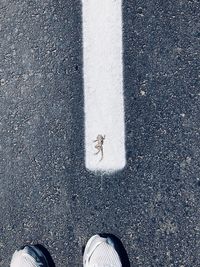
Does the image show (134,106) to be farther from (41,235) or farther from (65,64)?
(41,235)

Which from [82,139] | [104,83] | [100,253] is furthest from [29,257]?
[104,83]

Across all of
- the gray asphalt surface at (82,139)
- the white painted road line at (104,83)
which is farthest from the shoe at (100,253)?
the white painted road line at (104,83)

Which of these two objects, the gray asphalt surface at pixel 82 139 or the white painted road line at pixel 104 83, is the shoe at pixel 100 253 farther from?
the white painted road line at pixel 104 83

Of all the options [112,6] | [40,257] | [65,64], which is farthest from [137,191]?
[112,6]

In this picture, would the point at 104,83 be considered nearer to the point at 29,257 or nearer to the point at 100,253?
the point at 100,253

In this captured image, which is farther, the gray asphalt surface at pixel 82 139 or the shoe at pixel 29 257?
the shoe at pixel 29 257

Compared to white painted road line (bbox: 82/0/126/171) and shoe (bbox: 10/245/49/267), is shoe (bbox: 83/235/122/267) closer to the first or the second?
shoe (bbox: 10/245/49/267)
